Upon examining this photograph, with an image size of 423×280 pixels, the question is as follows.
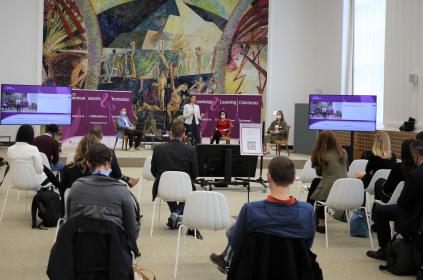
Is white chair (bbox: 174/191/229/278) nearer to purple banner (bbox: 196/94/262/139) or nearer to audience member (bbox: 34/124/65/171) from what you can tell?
audience member (bbox: 34/124/65/171)

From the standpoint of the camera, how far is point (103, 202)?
153 inches

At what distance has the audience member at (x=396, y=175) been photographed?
6083 millimetres

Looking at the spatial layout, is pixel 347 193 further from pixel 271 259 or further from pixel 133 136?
pixel 133 136

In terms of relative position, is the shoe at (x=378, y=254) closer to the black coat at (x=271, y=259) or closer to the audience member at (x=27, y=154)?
the black coat at (x=271, y=259)

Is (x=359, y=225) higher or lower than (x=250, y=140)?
lower

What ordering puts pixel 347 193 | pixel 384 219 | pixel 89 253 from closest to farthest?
pixel 89 253
pixel 384 219
pixel 347 193

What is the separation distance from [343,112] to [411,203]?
8.80 metres

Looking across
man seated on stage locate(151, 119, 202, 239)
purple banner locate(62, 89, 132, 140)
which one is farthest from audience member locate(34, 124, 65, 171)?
purple banner locate(62, 89, 132, 140)

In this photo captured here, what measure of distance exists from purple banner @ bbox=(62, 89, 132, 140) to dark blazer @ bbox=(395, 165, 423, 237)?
12231 millimetres

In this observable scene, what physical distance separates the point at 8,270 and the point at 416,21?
12187mm

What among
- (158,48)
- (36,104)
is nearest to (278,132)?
(158,48)

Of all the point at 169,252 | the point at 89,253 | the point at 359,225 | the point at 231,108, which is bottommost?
the point at 169,252

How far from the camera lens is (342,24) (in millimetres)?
19172

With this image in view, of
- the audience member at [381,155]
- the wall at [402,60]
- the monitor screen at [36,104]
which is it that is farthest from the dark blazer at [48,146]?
the wall at [402,60]
